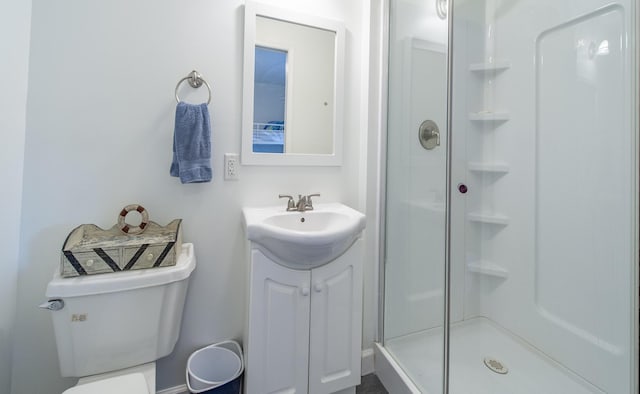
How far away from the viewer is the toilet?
91cm

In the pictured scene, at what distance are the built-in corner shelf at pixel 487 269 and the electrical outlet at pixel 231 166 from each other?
1.46 m

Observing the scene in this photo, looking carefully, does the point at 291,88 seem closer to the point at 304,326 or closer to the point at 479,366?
the point at 304,326

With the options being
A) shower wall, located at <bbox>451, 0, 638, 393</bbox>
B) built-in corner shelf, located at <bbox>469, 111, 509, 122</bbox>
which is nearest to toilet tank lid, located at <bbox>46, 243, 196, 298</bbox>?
shower wall, located at <bbox>451, 0, 638, 393</bbox>

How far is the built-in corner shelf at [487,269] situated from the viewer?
5.64ft

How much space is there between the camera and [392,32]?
1.53 m

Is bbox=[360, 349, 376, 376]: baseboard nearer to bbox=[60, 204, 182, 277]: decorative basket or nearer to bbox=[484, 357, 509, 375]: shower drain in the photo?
bbox=[484, 357, 509, 375]: shower drain

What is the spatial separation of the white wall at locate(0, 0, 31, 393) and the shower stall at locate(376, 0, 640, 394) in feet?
5.10

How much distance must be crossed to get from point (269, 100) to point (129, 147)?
2.14 feet

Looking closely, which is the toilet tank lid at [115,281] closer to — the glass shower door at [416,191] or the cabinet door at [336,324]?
the cabinet door at [336,324]

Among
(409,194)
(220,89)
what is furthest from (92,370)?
(409,194)

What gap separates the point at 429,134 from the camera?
1380 millimetres

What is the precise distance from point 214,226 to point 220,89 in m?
0.64

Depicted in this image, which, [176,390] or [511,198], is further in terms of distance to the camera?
[511,198]

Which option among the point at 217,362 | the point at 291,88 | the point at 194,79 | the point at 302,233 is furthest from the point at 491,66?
the point at 217,362
